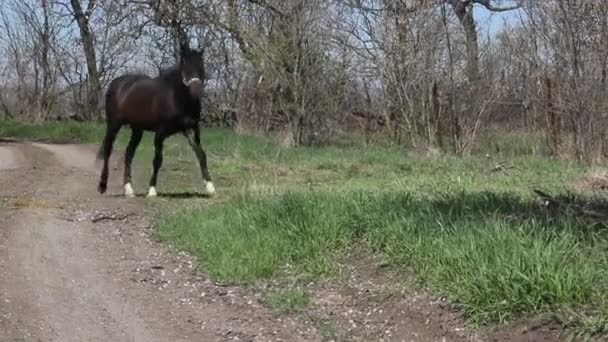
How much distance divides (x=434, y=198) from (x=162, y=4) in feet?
75.1

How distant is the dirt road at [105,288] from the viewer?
22.3ft

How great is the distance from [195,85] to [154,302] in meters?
5.81

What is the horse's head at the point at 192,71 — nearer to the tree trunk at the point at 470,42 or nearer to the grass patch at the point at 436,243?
the grass patch at the point at 436,243

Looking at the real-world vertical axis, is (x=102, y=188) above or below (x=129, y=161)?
below

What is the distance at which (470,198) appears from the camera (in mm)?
9531

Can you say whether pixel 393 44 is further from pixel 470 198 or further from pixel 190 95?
pixel 470 198

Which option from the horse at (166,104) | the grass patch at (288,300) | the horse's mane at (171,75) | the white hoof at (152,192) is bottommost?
the grass patch at (288,300)

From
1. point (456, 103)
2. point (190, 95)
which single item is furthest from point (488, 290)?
point (456, 103)

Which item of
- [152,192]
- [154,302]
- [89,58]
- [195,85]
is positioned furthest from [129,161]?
[89,58]

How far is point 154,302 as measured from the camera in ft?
25.3

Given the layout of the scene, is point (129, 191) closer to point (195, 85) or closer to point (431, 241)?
point (195, 85)

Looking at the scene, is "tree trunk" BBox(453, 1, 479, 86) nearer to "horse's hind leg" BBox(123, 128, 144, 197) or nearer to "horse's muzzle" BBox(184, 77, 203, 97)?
"horse's hind leg" BBox(123, 128, 144, 197)

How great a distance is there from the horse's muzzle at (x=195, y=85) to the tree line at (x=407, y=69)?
6343 mm

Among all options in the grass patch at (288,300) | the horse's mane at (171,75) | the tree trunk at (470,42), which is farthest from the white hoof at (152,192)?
the tree trunk at (470,42)
